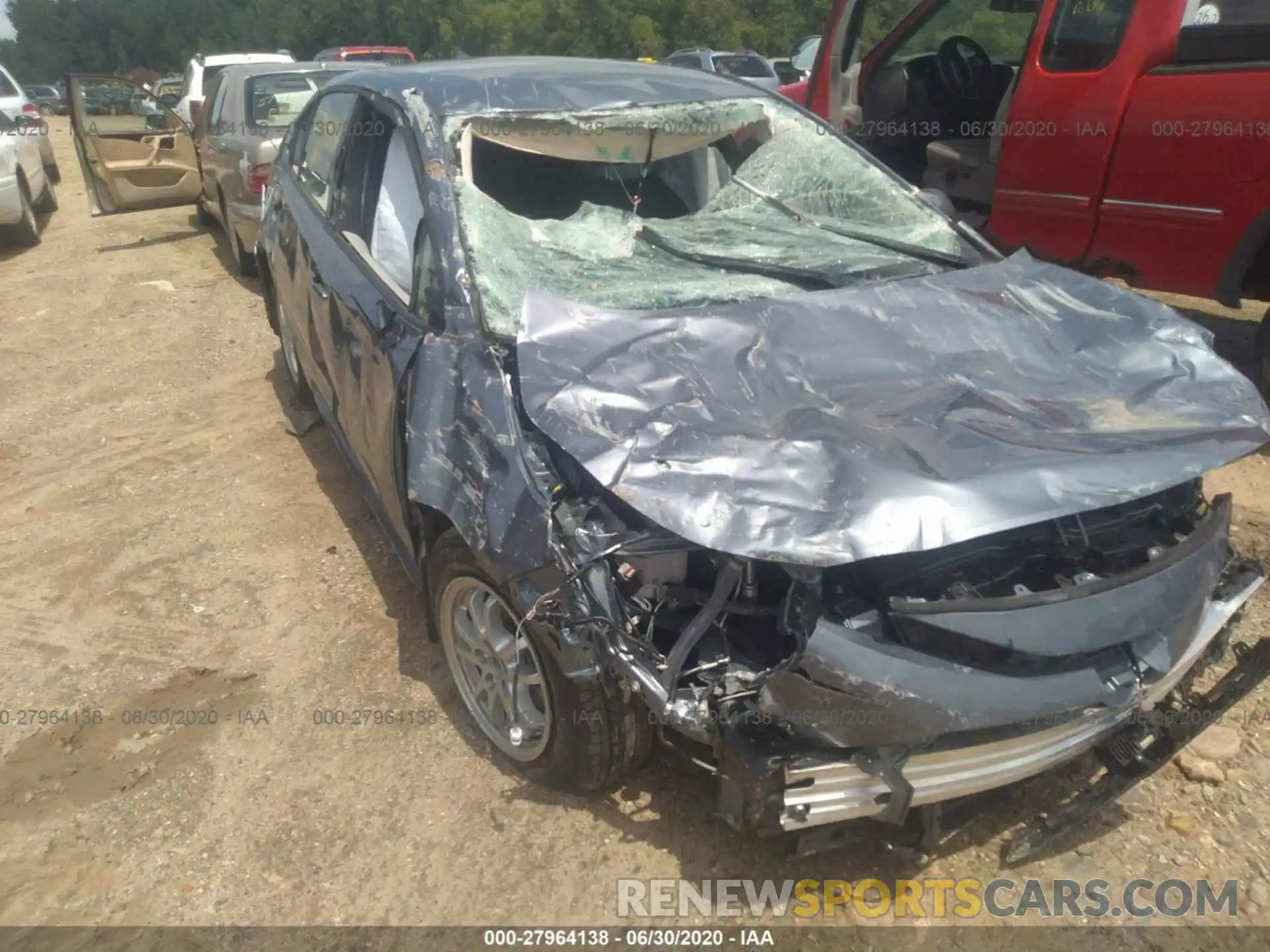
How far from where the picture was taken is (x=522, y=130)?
10.4 feet

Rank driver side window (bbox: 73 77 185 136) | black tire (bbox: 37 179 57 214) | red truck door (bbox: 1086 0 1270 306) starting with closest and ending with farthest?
red truck door (bbox: 1086 0 1270 306), driver side window (bbox: 73 77 185 136), black tire (bbox: 37 179 57 214)

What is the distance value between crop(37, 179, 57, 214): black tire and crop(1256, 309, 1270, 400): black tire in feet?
38.8

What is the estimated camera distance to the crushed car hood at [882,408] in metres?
1.99

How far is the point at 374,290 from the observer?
3078 mm

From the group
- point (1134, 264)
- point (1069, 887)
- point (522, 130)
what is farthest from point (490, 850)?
point (1134, 264)

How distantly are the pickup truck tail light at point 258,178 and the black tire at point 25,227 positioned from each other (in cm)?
404

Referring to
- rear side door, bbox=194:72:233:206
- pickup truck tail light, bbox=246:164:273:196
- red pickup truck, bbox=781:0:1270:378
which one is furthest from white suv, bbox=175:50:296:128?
red pickup truck, bbox=781:0:1270:378

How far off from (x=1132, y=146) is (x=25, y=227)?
391 inches

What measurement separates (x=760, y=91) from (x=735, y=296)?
1.35 m

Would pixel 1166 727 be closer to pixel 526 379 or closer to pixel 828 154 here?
pixel 526 379

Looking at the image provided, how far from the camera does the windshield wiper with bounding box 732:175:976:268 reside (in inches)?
128

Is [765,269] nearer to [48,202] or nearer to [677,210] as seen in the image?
[677,210]

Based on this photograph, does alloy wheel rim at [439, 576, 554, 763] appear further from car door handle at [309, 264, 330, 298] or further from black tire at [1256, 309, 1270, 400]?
black tire at [1256, 309, 1270, 400]

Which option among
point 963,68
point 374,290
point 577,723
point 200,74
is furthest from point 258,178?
point 200,74
